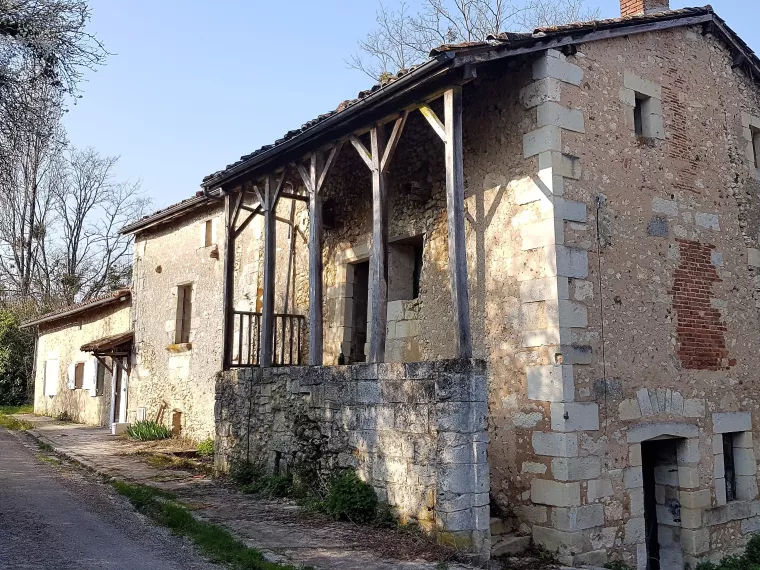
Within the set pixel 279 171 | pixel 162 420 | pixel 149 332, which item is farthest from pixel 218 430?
pixel 149 332

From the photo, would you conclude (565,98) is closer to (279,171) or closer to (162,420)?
(279,171)

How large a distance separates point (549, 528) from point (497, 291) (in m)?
2.28

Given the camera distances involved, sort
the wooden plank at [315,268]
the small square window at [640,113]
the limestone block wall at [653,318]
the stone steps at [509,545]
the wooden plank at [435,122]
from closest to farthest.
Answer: the stone steps at [509,545], the wooden plank at [435,122], the limestone block wall at [653,318], the small square window at [640,113], the wooden plank at [315,268]

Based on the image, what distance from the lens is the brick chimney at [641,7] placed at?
28.7 ft

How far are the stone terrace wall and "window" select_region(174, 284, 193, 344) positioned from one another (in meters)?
5.50

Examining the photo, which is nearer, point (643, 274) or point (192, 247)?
point (643, 274)

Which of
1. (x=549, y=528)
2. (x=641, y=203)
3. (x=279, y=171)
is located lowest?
(x=549, y=528)

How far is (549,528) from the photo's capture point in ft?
20.4

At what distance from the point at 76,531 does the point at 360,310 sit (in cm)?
465

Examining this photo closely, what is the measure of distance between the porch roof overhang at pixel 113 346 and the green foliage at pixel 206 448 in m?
3.88

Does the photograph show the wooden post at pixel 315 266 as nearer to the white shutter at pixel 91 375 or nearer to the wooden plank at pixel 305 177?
the wooden plank at pixel 305 177

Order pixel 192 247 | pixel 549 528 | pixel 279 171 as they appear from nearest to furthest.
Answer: pixel 549 528 < pixel 279 171 < pixel 192 247

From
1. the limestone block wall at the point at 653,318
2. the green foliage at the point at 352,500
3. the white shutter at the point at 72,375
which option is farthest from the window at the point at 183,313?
the limestone block wall at the point at 653,318

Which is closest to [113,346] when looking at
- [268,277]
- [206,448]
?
[206,448]
